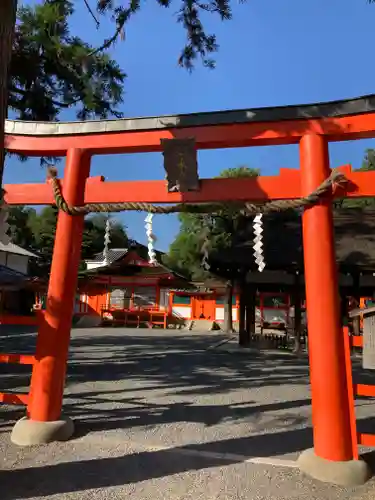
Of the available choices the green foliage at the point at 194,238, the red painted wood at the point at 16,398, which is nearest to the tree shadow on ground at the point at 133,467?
the red painted wood at the point at 16,398

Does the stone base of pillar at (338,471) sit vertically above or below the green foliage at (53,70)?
below

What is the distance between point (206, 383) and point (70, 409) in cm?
289

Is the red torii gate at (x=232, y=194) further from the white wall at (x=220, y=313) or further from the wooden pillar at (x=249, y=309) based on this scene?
the white wall at (x=220, y=313)

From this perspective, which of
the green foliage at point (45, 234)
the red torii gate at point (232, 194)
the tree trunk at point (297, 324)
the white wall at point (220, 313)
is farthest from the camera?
the green foliage at point (45, 234)

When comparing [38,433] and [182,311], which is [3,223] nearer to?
[38,433]

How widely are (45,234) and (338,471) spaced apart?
107 feet

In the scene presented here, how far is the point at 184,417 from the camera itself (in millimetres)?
5074

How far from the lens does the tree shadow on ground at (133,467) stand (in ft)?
9.96

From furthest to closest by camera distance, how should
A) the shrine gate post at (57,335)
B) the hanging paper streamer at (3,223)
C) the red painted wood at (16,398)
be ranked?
the hanging paper streamer at (3,223)
the red painted wood at (16,398)
the shrine gate post at (57,335)

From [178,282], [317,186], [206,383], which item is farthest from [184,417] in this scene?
[178,282]

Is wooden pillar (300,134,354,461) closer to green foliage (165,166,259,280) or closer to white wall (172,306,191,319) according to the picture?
green foliage (165,166,259,280)

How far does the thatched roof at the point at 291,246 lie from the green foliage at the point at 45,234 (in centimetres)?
2134

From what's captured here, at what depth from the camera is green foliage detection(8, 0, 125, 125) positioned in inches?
366

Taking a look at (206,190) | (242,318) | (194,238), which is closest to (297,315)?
(242,318)
